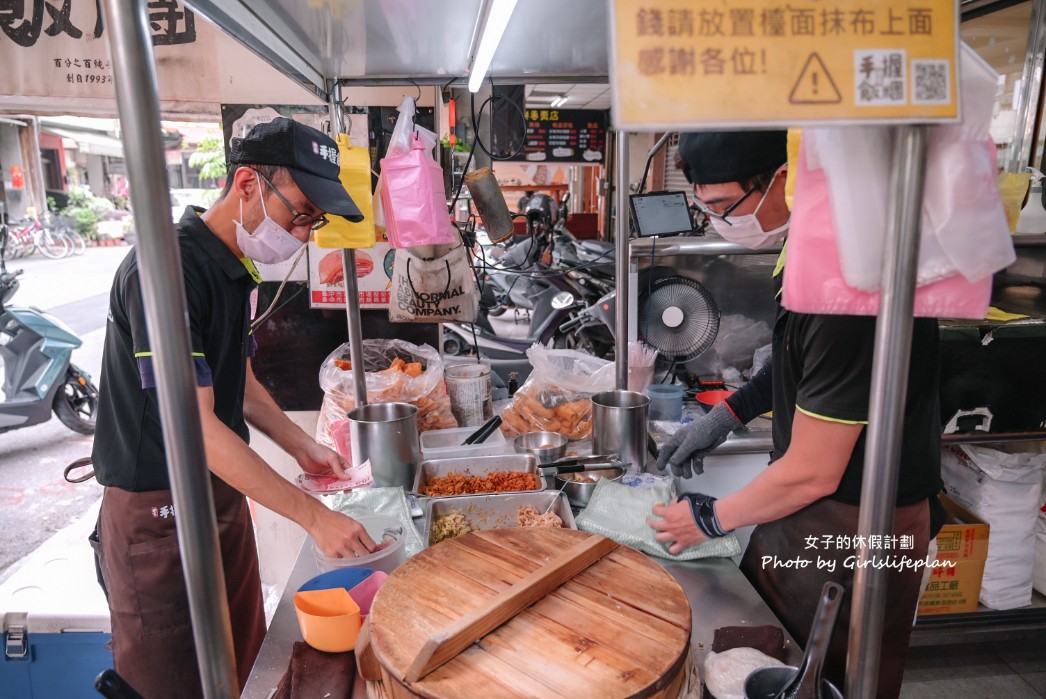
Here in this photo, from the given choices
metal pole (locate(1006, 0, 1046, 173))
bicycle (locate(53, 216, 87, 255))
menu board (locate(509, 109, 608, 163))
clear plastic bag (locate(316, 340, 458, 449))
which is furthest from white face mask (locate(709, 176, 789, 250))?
bicycle (locate(53, 216, 87, 255))

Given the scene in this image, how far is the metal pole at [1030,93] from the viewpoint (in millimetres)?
3355

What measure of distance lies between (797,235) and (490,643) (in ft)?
2.55

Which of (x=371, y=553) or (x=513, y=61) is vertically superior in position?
(x=513, y=61)

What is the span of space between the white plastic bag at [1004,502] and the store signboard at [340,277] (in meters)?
2.81

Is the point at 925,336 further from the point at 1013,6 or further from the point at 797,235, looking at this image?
the point at 1013,6

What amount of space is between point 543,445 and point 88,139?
76.7 feet

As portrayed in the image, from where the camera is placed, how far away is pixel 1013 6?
11.1ft

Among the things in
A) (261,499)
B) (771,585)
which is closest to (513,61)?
(261,499)

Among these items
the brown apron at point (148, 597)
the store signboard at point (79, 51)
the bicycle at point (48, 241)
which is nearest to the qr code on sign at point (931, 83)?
the brown apron at point (148, 597)

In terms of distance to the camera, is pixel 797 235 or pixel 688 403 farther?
pixel 688 403

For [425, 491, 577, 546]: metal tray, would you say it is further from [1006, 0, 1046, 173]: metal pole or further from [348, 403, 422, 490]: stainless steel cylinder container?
[1006, 0, 1046, 173]: metal pole

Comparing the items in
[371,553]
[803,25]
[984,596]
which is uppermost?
[803,25]

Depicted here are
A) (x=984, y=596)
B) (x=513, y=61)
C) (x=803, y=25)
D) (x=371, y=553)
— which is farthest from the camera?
(x=984, y=596)

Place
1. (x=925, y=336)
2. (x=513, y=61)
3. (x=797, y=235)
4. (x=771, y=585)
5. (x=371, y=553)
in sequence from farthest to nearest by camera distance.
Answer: (x=513, y=61)
(x=771, y=585)
(x=371, y=553)
(x=925, y=336)
(x=797, y=235)
